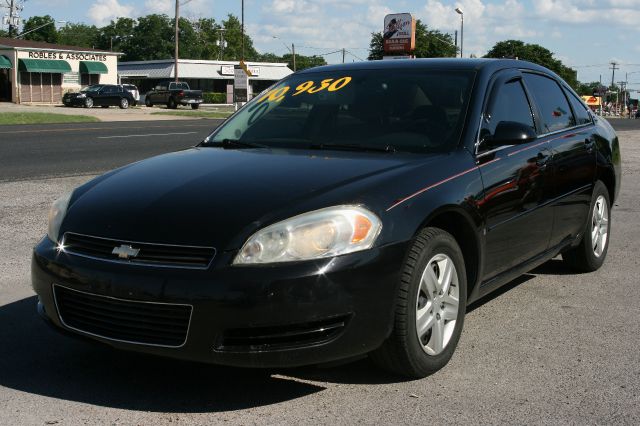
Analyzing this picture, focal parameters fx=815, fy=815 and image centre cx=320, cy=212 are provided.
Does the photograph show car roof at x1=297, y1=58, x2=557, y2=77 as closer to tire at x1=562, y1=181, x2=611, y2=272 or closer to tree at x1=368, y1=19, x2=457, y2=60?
tire at x1=562, y1=181, x2=611, y2=272

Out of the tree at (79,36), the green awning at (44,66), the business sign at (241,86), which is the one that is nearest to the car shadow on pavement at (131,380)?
the business sign at (241,86)

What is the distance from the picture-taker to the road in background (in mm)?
12758

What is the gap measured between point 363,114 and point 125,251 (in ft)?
5.94

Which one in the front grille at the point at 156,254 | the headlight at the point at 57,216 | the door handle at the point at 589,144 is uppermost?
the door handle at the point at 589,144

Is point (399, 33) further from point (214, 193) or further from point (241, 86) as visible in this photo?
point (214, 193)

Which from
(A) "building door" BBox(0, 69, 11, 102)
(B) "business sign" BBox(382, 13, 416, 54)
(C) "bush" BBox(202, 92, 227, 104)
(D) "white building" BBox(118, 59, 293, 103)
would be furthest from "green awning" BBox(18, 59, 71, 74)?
(B) "business sign" BBox(382, 13, 416, 54)

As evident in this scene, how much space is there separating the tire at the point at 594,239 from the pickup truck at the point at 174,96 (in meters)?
46.5

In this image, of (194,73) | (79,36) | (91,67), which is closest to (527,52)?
(194,73)

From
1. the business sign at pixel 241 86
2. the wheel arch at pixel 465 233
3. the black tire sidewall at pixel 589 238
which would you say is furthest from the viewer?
the business sign at pixel 241 86

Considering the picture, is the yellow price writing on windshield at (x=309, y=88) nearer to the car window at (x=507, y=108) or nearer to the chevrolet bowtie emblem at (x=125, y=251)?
the car window at (x=507, y=108)

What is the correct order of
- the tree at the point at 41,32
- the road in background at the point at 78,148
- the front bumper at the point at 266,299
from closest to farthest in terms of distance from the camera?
the front bumper at the point at 266,299
the road in background at the point at 78,148
the tree at the point at 41,32

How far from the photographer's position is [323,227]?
3436mm

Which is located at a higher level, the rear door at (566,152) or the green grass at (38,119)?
the rear door at (566,152)

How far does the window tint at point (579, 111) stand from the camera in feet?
20.0
